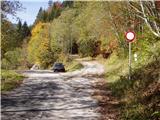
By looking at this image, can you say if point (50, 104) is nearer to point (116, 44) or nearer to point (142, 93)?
point (142, 93)

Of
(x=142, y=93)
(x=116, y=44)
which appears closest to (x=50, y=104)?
(x=142, y=93)

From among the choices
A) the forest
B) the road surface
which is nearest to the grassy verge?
the forest

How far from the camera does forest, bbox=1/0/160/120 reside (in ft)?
47.6

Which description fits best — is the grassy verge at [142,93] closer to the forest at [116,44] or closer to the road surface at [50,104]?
the forest at [116,44]

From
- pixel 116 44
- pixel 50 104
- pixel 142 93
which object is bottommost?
pixel 50 104

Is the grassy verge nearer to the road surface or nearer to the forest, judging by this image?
the forest

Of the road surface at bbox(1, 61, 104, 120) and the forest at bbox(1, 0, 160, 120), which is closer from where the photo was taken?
the forest at bbox(1, 0, 160, 120)

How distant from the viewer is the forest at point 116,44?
1450 centimetres

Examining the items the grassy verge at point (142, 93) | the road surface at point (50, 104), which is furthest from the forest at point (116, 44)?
the road surface at point (50, 104)

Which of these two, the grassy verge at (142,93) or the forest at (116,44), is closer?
the forest at (116,44)

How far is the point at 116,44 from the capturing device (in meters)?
49.4

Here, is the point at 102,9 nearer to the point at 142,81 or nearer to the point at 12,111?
the point at 142,81

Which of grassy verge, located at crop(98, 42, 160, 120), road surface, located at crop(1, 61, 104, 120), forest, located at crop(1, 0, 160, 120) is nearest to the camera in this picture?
forest, located at crop(1, 0, 160, 120)

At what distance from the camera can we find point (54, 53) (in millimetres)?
88250
